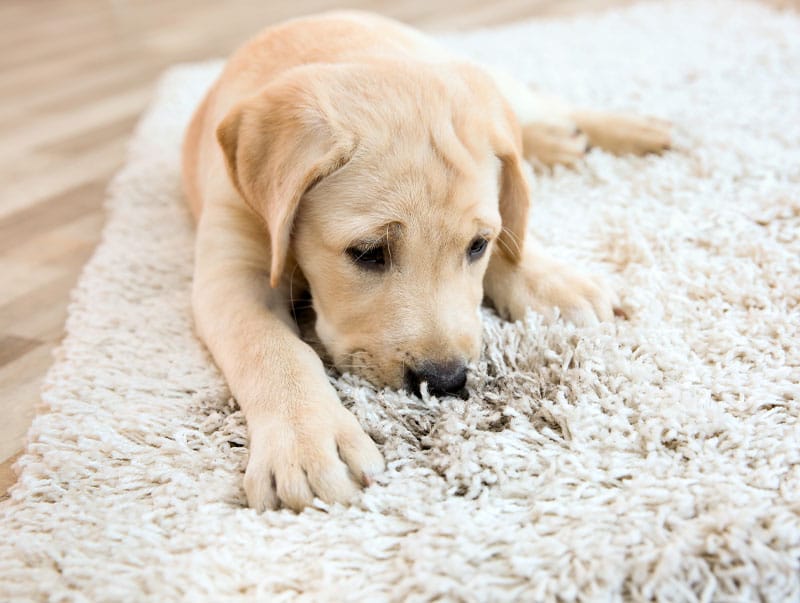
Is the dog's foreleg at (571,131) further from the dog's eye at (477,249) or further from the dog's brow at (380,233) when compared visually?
the dog's brow at (380,233)

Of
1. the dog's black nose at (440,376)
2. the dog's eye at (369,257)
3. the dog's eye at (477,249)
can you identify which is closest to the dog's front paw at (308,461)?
the dog's black nose at (440,376)

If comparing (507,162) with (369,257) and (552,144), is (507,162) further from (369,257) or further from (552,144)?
(552,144)

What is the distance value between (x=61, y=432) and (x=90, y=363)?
0.38 meters

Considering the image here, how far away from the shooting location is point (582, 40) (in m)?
5.64

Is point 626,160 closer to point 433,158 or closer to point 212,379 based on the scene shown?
point 433,158

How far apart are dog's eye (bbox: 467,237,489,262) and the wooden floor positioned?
136cm

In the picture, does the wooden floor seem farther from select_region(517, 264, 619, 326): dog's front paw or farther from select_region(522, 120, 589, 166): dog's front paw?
select_region(522, 120, 589, 166): dog's front paw

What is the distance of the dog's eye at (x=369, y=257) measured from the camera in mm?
1963

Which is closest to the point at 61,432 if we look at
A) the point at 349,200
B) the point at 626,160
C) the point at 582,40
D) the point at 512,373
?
the point at 349,200

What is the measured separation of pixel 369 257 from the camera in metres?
1.98

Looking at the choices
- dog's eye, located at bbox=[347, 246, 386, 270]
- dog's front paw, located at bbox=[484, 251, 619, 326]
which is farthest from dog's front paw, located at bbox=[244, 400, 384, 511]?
dog's front paw, located at bbox=[484, 251, 619, 326]

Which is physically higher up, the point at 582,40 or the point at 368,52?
the point at 368,52

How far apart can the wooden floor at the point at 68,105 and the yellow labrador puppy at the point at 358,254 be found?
72cm

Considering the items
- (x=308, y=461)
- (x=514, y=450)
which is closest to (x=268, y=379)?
(x=308, y=461)
